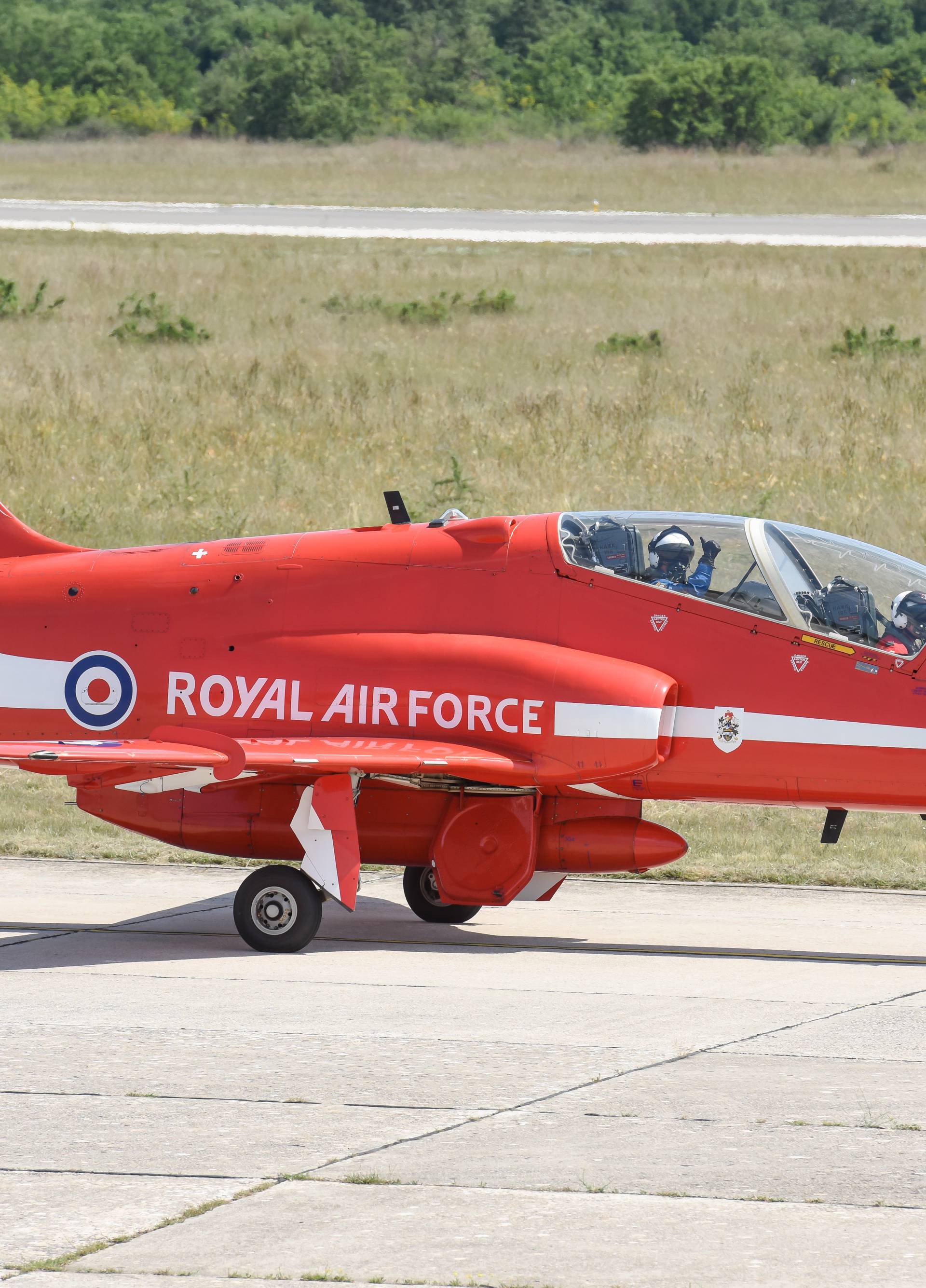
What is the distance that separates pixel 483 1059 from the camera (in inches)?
316

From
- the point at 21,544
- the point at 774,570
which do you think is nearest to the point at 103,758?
the point at 21,544

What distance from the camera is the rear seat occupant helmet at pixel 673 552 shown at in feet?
34.9

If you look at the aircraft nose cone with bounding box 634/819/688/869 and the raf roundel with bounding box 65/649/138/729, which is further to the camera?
the raf roundel with bounding box 65/649/138/729

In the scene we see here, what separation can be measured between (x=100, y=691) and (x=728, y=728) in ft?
13.4

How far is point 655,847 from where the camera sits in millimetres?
10586

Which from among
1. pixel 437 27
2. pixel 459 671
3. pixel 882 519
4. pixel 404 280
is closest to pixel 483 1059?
pixel 459 671

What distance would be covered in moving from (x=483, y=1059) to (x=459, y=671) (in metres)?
3.16

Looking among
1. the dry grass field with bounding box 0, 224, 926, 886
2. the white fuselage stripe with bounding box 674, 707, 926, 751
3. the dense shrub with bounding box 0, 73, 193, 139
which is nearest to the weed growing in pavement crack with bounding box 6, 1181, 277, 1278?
the white fuselage stripe with bounding box 674, 707, 926, 751

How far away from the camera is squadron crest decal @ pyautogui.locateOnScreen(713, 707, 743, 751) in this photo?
10.5 meters

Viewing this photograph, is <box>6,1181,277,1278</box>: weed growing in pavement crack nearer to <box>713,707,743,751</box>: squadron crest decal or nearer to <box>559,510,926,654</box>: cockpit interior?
<box>713,707,743,751</box>: squadron crest decal

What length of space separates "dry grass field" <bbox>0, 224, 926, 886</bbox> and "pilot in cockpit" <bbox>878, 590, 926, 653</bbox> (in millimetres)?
3912

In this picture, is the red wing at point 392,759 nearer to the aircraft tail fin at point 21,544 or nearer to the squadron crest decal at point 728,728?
the squadron crest decal at point 728,728

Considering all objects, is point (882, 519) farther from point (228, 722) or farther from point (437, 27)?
point (437, 27)

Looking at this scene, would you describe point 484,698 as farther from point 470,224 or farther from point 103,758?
point 470,224
